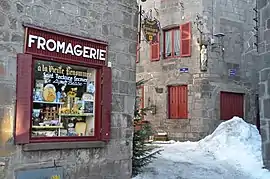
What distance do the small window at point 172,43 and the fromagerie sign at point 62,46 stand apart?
9755 mm

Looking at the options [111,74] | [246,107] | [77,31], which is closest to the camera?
[77,31]

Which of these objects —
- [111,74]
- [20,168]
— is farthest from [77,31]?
[20,168]

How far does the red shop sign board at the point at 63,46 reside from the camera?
19.5 feet

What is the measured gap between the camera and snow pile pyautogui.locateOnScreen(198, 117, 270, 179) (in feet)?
33.5

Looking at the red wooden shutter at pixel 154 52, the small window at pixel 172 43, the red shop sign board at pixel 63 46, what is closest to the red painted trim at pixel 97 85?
the red shop sign board at pixel 63 46

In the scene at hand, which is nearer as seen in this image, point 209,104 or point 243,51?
point 209,104

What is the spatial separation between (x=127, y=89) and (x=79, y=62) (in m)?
1.23

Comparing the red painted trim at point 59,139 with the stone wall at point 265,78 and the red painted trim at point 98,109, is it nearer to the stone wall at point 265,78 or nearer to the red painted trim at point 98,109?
the red painted trim at point 98,109

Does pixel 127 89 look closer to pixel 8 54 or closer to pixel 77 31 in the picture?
pixel 77 31

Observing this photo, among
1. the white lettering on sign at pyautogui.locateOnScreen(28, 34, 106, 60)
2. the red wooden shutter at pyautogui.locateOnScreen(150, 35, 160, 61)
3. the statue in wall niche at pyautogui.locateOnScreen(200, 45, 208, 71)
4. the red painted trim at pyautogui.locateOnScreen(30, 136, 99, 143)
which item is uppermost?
the red wooden shutter at pyautogui.locateOnScreen(150, 35, 160, 61)

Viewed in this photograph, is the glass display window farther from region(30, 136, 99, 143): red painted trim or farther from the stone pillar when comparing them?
the stone pillar

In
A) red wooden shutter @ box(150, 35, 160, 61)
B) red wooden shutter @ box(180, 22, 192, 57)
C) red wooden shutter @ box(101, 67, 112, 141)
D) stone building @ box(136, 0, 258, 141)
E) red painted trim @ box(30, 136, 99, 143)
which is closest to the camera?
red painted trim @ box(30, 136, 99, 143)

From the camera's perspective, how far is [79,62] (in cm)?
662

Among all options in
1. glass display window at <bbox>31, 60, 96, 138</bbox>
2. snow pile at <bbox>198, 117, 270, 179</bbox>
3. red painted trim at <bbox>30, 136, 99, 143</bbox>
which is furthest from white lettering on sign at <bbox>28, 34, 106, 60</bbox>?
snow pile at <bbox>198, 117, 270, 179</bbox>
